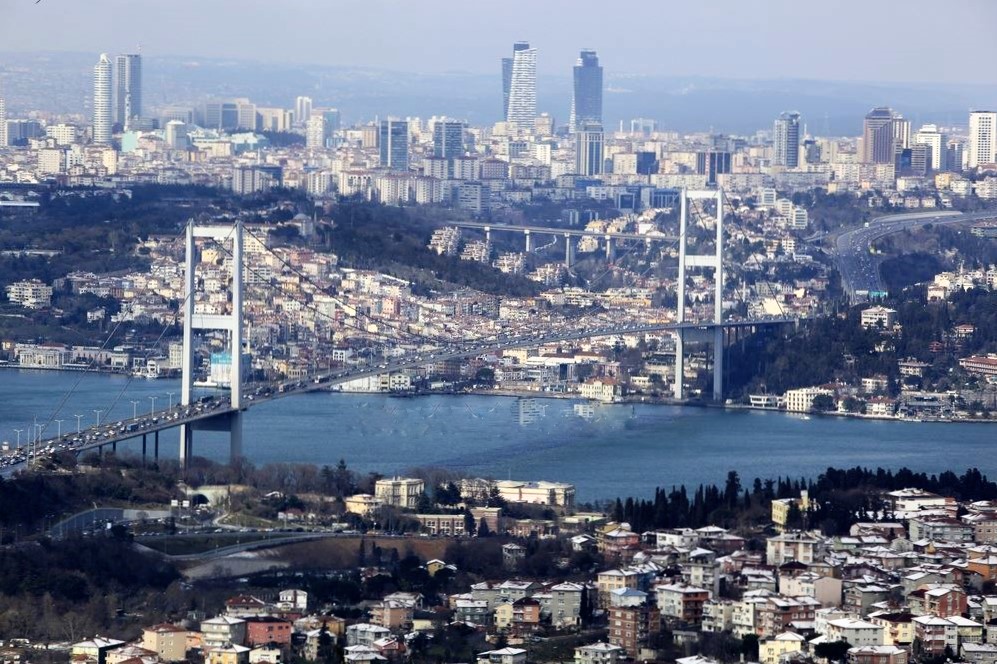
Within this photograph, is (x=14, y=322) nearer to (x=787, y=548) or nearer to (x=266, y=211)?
(x=266, y=211)

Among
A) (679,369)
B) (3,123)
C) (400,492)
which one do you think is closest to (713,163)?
(3,123)

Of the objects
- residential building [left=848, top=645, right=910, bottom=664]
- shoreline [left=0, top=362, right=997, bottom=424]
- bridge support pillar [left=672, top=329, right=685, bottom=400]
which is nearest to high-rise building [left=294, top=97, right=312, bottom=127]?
bridge support pillar [left=672, top=329, right=685, bottom=400]

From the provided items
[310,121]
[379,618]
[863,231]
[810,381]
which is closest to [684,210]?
[810,381]

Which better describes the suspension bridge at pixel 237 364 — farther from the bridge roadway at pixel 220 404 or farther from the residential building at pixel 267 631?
the residential building at pixel 267 631

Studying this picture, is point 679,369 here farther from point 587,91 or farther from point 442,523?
point 587,91

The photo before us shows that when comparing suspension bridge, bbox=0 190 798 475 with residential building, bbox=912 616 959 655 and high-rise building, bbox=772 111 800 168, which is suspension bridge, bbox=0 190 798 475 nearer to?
residential building, bbox=912 616 959 655

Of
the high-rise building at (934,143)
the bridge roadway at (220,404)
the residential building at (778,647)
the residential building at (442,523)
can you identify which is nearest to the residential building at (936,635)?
the residential building at (778,647)
